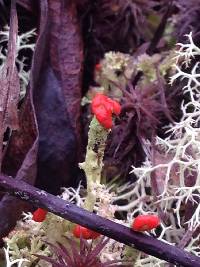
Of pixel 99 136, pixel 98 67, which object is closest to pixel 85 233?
pixel 99 136

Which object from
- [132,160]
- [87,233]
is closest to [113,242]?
[87,233]

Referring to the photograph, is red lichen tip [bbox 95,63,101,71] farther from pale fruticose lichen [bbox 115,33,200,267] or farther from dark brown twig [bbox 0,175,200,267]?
dark brown twig [bbox 0,175,200,267]

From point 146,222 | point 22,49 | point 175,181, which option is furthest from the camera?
point 22,49

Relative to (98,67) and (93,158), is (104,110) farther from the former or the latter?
(98,67)

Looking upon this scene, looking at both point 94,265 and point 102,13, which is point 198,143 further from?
point 102,13

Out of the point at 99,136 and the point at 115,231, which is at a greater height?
the point at 99,136

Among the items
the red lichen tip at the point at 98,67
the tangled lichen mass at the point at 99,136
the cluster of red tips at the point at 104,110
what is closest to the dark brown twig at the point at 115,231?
the tangled lichen mass at the point at 99,136

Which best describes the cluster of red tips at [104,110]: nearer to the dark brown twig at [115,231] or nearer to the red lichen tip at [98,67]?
the dark brown twig at [115,231]
